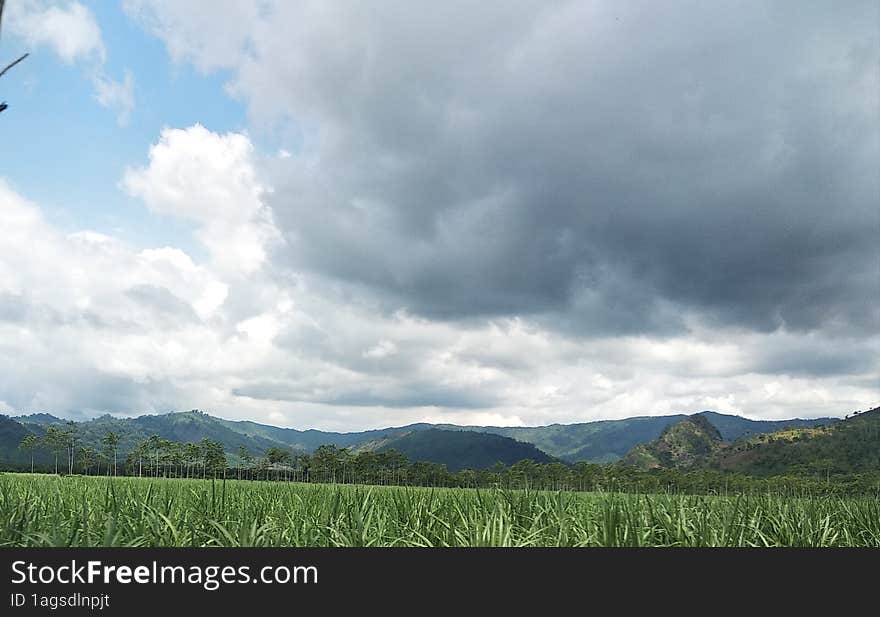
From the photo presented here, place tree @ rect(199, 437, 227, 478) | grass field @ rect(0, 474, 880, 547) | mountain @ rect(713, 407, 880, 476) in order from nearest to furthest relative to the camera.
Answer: grass field @ rect(0, 474, 880, 547) < tree @ rect(199, 437, 227, 478) < mountain @ rect(713, 407, 880, 476)

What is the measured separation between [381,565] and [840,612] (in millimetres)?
3097

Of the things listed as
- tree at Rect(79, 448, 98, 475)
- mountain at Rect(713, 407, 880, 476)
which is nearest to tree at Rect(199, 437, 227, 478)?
tree at Rect(79, 448, 98, 475)

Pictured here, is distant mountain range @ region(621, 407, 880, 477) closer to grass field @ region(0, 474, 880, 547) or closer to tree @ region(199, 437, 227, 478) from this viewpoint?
tree @ region(199, 437, 227, 478)

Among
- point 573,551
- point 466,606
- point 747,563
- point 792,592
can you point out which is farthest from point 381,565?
point 792,592

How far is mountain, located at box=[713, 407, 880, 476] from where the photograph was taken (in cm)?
14975

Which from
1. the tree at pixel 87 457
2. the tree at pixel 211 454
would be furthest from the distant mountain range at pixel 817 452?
the tree at pixel 87 457

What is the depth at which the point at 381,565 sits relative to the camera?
152 inches

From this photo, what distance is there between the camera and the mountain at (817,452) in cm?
14975

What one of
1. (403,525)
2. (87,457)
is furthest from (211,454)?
(403,525)

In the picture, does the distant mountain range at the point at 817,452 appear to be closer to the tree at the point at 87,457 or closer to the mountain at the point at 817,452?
the mountain at the point at 817,452

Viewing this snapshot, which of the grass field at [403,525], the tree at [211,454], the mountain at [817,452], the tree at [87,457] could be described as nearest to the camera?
the grass field at [403,525]

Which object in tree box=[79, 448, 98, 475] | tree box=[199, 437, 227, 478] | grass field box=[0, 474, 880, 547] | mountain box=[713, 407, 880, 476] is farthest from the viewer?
mountain box=[713, 407, 880, 476]

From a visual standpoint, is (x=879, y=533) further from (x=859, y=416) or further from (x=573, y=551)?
(x=859, y=416)

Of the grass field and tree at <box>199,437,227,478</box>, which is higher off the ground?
the grass field
